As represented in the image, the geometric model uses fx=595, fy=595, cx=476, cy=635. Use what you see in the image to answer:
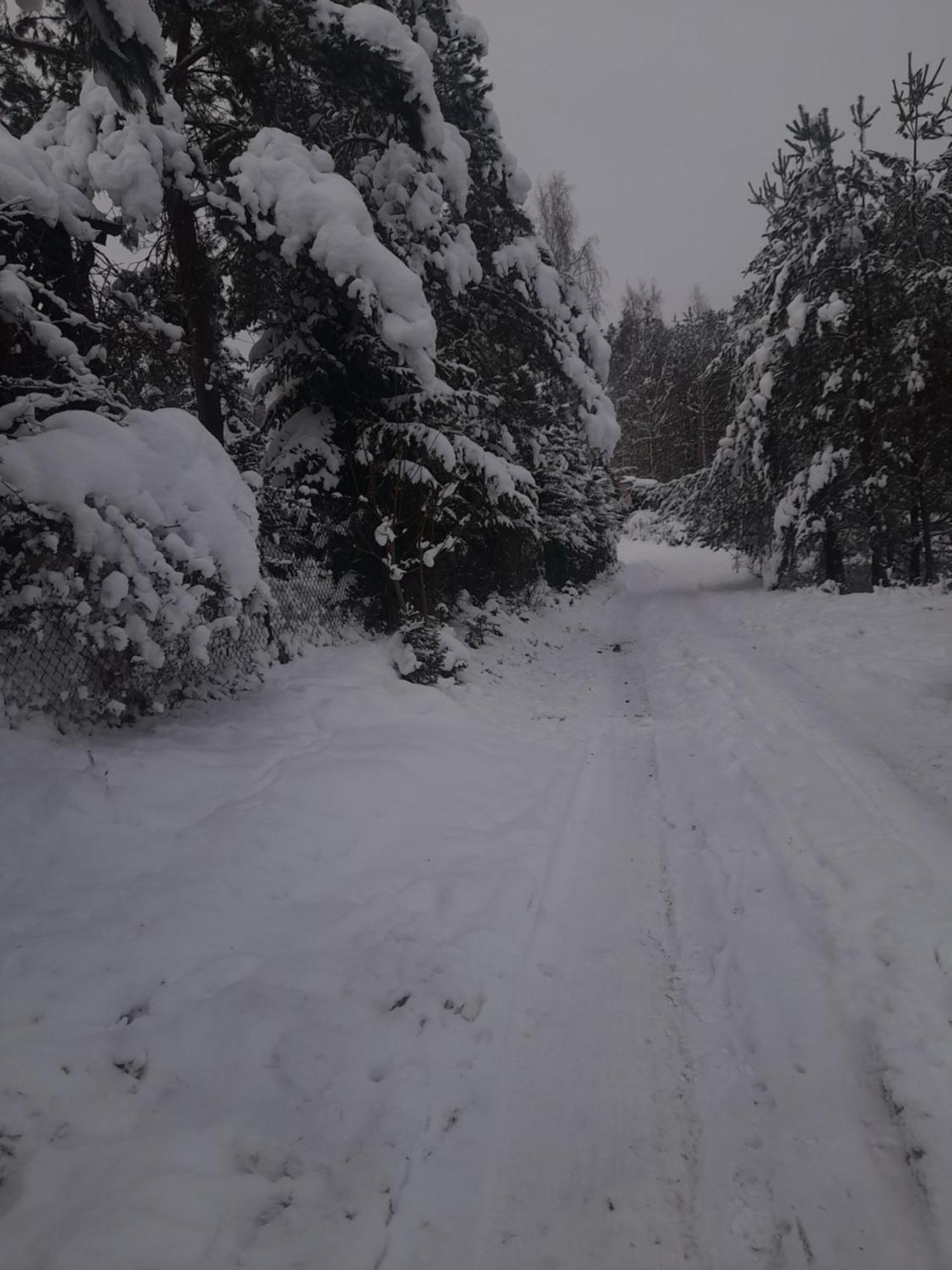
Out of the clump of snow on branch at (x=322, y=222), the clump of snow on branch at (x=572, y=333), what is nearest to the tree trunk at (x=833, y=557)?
the clump of snow on branch at (x=572, y=333)

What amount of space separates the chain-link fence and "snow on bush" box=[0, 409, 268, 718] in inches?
1.1

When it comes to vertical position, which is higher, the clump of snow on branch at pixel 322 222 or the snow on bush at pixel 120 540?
the clump of snow on branch at pixel 322 222

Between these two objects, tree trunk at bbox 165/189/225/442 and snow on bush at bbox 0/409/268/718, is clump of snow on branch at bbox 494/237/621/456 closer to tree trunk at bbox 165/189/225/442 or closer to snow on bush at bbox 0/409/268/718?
tree trunk at bbox 165/189/225/442

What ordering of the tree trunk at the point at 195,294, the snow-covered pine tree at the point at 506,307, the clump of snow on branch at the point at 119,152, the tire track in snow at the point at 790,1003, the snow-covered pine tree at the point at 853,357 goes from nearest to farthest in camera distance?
1. the tire track in snow at the point at 790,1003
2. the clump of snow on branch at the point at 119,152
3. the tree trunk at the point at 195,294
4. the snow-covered pine tree at the point at 506,307
5. the snow-covered pine tree at the point at 853,357

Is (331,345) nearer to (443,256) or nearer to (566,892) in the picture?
(443,256)

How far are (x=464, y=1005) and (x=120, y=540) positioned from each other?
10.4 feet

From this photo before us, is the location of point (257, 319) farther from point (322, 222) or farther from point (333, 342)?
point (322, 222)

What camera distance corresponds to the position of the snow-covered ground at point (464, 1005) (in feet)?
5.68

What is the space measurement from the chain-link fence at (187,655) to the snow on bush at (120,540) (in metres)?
0.03

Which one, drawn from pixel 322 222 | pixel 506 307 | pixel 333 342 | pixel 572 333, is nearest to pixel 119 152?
pixel 322 222

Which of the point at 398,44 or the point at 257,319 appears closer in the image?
the point at 398,44

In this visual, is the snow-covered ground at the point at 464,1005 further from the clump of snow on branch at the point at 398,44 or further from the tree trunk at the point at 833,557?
the tree trunk at the point at 833,557

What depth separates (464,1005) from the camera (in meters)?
2.57

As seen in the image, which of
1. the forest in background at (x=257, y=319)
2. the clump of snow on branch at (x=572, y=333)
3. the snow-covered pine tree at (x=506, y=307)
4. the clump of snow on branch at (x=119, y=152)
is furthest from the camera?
the clump of snow on branch at (x=572, y=333)
